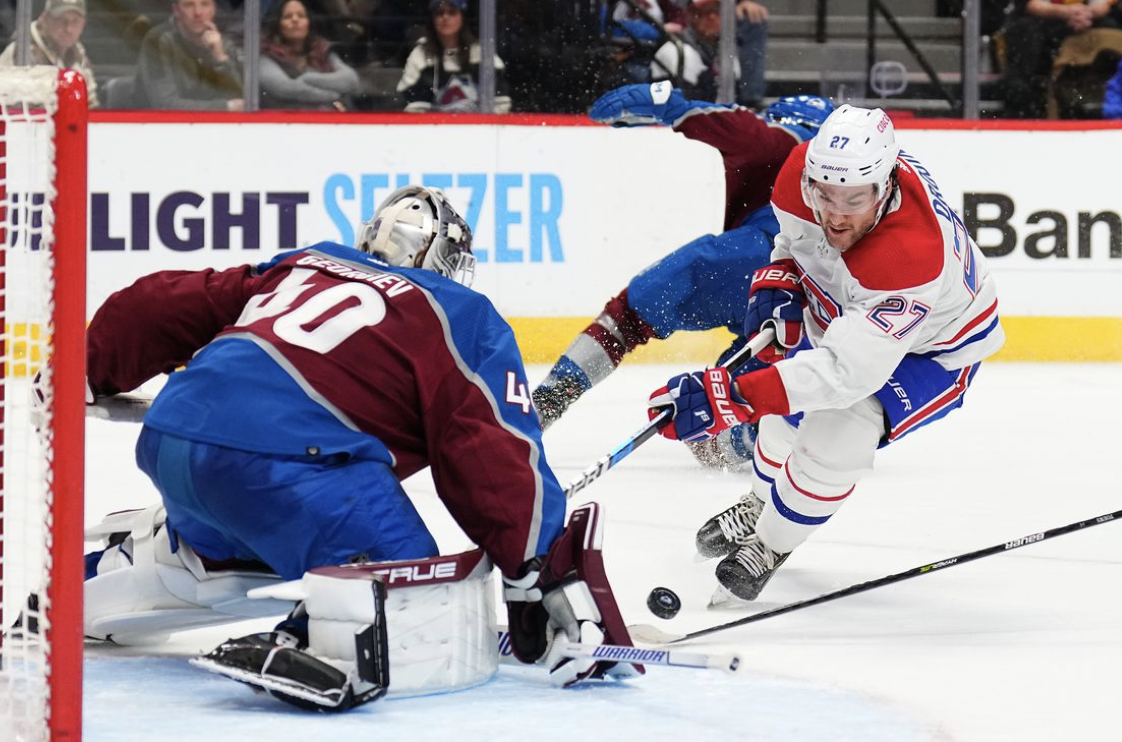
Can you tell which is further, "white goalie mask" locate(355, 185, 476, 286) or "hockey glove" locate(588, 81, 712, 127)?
Result: "hockey glove" locate(588, 81, 712, 127)

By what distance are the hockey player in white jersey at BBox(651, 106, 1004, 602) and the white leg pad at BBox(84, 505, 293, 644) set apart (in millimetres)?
790

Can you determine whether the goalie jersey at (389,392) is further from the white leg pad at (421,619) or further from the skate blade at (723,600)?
the skate blade at (723,600)

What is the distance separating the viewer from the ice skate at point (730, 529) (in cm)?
332

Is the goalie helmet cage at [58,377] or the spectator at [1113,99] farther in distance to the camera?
the spectator at [1113,99]

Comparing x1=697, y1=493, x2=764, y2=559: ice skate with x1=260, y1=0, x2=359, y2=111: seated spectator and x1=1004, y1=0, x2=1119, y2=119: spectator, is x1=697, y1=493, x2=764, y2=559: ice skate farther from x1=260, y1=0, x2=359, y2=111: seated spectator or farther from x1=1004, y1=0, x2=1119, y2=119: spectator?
x1=1004, y1=0, x2=1119, y2=119: spectator

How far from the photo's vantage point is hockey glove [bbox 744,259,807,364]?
3.23m

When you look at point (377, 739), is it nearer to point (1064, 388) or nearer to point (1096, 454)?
point (1096, 454)

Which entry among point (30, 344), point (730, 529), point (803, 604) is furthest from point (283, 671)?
point (730, 529)

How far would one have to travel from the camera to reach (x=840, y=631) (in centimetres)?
290

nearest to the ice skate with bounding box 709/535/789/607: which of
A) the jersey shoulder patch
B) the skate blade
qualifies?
the skate blade

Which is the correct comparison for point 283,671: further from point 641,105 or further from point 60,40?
point 60,40

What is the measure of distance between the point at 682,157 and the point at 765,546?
3389 millimetres

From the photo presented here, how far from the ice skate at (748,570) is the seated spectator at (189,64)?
353cm

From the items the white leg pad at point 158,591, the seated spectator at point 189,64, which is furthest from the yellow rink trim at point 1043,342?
the white leg pad at point 158,591
